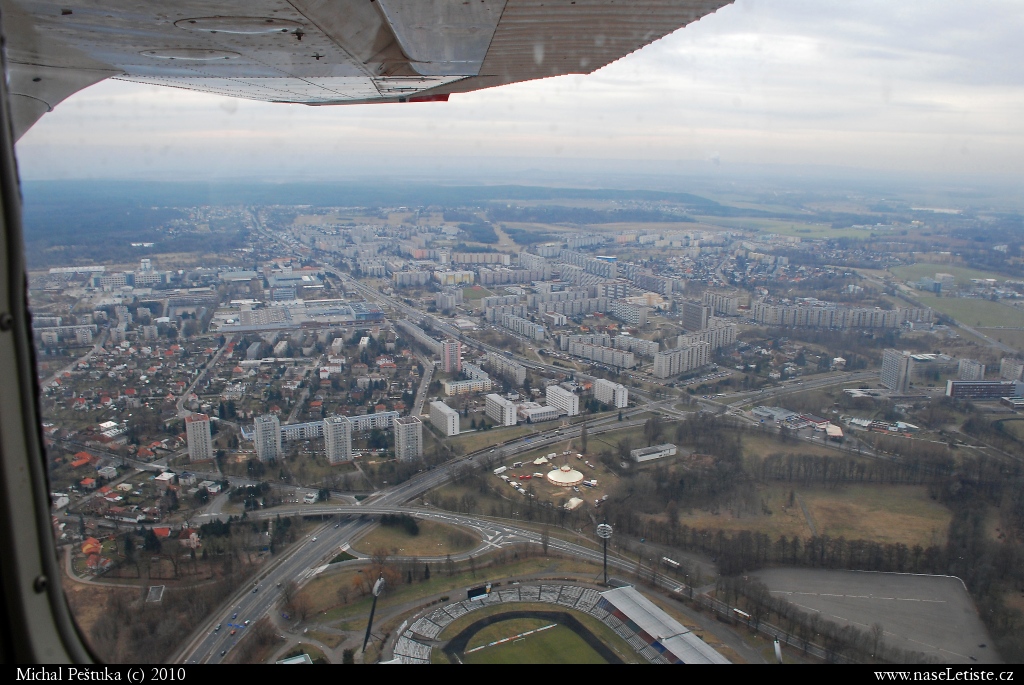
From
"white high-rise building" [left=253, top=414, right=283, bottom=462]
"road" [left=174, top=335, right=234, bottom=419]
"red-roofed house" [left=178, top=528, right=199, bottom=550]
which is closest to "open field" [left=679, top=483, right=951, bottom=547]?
"red-roofed house" [left=178, top=528, right=199, bottom=550]

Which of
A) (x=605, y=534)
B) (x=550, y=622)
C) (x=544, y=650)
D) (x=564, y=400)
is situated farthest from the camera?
(x=564, y=400)

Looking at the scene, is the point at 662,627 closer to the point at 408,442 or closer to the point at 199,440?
the point at 408,442

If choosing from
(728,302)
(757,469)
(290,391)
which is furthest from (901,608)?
(728,302)

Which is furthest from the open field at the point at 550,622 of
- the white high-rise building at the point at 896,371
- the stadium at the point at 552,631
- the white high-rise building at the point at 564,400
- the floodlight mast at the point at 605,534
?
the white high-rise building at the point at 896,371

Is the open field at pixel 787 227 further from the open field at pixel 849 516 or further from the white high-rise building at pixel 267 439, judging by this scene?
the white high-rise building at pixel 267 439

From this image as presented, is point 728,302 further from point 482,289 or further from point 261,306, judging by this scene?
point 261,306

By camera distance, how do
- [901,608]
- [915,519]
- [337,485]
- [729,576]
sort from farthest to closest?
[337,485], [915,519], [729,576], [901,608]

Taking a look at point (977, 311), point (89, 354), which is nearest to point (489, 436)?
point (89, 354)
